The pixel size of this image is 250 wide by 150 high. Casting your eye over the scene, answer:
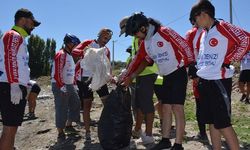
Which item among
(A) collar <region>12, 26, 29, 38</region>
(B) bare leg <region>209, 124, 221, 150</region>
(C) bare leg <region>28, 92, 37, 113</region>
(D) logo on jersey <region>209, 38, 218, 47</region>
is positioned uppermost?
(A) collar <region>12, 26, 29, 38</region>

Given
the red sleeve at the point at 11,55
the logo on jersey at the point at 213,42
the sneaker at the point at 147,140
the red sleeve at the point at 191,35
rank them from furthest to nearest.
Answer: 1. the red sleeve at the point at 191,35
2. the sneaker at the point at 147,140
3. the red sleeve at the point at 11,55
4. the logo on jersey at the point at 213,42

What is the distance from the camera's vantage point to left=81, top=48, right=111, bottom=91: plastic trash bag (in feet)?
21.1

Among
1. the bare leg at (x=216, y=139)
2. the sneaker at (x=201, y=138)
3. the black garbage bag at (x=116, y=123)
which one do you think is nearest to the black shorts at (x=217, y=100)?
the bare leg at (x=216, y=139)

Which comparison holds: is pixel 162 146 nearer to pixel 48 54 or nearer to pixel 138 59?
pixel 138 59

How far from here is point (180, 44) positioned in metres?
5.49

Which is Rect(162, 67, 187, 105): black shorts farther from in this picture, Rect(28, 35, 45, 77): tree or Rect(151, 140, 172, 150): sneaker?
Rect(28, 35, 45, 77): tree

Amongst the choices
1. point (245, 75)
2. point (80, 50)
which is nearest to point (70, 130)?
point (80, 50)

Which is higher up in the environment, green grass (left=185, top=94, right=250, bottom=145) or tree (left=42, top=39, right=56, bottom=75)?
tree (left=42, top=39, right=56, bottom=75)

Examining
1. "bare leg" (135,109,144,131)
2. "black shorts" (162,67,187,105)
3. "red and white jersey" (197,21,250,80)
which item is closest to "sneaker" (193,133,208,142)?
"bare leg" (135,109,144,131)

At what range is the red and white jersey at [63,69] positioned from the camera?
24.7 feet

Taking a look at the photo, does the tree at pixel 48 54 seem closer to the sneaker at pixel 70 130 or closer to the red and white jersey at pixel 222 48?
the sneaker at pixel 70 130

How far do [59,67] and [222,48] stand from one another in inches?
143

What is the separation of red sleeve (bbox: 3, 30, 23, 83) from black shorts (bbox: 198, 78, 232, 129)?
7.66ft

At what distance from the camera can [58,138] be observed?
24.6 ft
